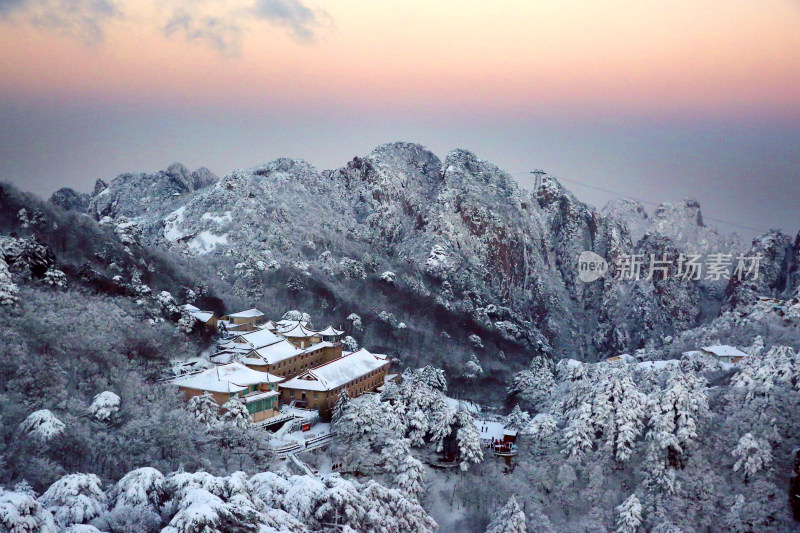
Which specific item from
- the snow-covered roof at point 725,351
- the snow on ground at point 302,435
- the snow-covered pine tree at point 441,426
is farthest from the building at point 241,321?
the snow-covered roof at point 725,351

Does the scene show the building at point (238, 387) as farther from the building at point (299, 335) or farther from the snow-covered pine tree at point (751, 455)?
the snow-covered pine tree at point (751, 455)

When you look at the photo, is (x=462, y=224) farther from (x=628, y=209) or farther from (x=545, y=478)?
(x=545, y=478)

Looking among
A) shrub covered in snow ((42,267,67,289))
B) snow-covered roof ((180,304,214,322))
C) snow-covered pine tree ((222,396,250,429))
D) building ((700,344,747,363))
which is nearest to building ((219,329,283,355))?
snow-covered roof ((180,304,214,322))

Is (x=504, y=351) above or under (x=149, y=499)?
under

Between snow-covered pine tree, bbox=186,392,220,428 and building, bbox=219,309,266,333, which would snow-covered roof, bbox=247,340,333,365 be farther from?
snow-covered pine tree, bbox=186,392,220,428

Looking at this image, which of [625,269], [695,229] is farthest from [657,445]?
[695,229]

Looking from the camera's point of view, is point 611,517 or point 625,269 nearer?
point 611,517
